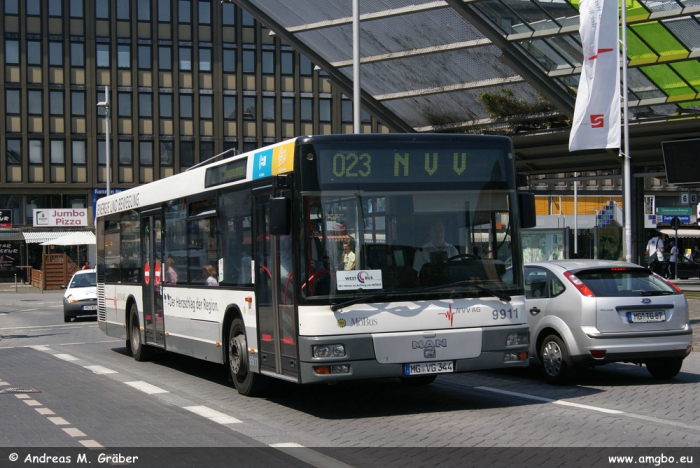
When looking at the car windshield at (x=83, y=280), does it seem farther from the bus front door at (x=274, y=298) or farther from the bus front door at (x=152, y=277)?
the bus front door at (x=274, y=298)

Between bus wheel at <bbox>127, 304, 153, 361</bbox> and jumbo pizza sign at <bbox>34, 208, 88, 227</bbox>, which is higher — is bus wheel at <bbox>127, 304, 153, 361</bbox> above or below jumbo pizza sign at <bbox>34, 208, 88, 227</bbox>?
below

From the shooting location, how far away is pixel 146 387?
41.1 feet

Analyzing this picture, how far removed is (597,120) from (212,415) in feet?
45.6

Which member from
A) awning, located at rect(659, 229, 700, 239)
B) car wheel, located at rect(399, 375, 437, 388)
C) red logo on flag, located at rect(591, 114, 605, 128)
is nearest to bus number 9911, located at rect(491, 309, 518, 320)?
car wheel, located at rect(399, 375, 437, 388)

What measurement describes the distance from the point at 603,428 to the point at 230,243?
5074mm

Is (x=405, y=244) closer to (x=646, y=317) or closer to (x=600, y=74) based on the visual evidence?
(x=646, y=317)

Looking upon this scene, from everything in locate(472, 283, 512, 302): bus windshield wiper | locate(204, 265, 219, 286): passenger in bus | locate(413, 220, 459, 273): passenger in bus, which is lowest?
locate(472, 283, 512, 302): bus windshield wiper

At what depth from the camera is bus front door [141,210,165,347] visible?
576 inches

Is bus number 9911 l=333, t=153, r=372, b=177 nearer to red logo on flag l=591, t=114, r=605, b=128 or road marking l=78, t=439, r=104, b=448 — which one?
road marking l=78, t=439, r=104, b=448

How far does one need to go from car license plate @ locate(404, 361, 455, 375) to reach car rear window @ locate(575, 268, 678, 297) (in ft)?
8.95

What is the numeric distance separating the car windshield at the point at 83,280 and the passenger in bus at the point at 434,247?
21.6m

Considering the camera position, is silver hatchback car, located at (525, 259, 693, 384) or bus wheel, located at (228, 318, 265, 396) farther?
silver hatchback car, located at (525, 259, 693, 384)

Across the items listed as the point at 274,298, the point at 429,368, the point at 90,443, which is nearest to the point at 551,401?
the point at 429,368
